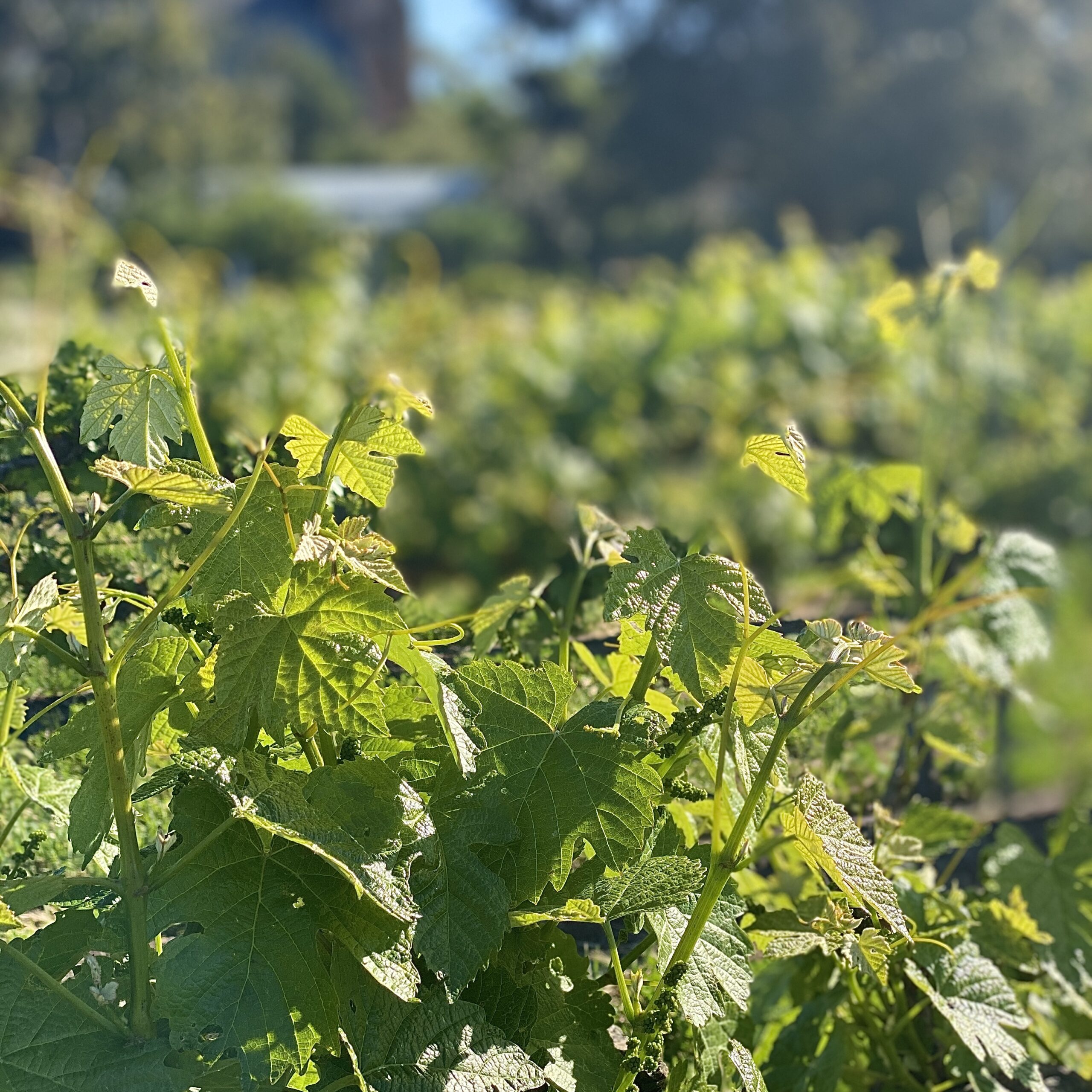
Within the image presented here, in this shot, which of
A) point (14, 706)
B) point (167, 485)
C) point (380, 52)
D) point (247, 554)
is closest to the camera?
point (167, 485)

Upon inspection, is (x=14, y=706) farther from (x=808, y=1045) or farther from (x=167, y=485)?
(x=808, y=1045)

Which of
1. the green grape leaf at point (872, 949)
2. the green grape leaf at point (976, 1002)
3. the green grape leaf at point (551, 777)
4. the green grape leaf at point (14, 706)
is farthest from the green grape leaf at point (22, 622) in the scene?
the green grape leaf at point (976, 1002)

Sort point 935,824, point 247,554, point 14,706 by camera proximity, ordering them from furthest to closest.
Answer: point 935,824 → point 14,706 → point 247,554

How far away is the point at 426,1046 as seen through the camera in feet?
3.17

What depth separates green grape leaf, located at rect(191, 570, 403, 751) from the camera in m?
0.92

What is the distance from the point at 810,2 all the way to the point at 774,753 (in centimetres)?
4075

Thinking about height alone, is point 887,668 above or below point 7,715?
above

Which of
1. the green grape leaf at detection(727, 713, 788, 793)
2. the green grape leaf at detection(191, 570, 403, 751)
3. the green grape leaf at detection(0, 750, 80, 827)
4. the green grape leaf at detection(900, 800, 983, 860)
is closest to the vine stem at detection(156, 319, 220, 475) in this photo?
the green grape leaf at detection(191, 570, 403, 751)

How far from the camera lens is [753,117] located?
38.4 meters

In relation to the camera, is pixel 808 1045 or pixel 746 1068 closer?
pixel 746 1068

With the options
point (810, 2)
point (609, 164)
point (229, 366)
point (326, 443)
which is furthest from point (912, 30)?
point (326, 443)

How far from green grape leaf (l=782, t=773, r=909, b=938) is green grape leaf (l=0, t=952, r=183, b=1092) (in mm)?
492

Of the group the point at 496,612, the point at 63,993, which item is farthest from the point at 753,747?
the point at 63,993

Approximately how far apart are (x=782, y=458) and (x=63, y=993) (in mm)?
680
